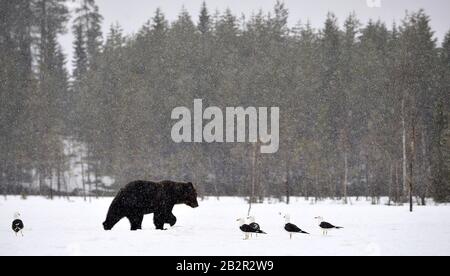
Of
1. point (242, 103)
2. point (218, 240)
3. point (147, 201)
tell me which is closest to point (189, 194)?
point (147, 201)

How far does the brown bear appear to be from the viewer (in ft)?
56.4

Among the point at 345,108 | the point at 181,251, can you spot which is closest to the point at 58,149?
the point at 345,108

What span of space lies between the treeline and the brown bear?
70.4ft

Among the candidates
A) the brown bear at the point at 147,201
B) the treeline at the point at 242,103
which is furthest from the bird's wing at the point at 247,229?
the treeline at the point at 242,103

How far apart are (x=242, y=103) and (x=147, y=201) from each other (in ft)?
98.7

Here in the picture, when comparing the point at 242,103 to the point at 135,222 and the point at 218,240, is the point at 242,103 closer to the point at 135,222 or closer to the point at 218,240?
the point at 135,222

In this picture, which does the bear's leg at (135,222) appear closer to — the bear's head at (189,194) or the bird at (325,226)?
the bear's head at (189,194)

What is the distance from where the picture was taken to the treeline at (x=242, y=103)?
4281cm

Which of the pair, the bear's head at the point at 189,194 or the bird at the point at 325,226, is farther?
the bear's head at the point at 189,194

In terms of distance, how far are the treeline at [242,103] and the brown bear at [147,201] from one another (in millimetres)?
21447

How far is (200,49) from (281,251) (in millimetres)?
44292

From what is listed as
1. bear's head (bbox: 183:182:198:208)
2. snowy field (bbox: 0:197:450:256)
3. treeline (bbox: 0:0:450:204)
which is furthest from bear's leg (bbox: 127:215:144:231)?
treeline (bbox: 0:0:450:204)
